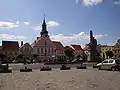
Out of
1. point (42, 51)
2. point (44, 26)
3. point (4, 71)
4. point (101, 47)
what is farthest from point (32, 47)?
point (4, 71)

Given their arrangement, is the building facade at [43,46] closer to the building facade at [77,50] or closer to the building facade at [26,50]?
the building facade at [26,50]

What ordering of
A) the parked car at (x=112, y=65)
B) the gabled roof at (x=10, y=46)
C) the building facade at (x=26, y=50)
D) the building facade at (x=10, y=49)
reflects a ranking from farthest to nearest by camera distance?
the gabled roof at (x=10, y=46) < the building facade at (x=10, y=49) < the building facade at (x=26, y=50) < the parked car at (x=112, y=65)

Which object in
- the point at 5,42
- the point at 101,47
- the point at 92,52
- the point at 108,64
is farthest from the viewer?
the point at 101,47

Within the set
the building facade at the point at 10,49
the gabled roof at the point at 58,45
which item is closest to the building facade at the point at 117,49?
the gabled roof at the point at 58,45

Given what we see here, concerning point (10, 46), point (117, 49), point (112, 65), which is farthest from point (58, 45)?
point (112, 65)

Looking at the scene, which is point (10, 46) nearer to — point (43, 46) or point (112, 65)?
point (43, 46)

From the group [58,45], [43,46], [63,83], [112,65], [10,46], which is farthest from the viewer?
[58,45]

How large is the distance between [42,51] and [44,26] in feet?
46.7

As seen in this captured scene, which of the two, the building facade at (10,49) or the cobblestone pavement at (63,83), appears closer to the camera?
the cobblestone pavement at (63,83)

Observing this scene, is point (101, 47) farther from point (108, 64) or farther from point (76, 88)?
point (76, 88)

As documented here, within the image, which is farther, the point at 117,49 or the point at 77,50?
the point at 77,50

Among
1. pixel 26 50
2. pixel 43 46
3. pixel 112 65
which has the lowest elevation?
pixel 112 65

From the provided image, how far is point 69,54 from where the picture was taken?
317 feet

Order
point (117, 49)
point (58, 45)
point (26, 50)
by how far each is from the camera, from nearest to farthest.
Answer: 1. point (26, 50)
2. point (117, 49)
3. point (58, 45)
